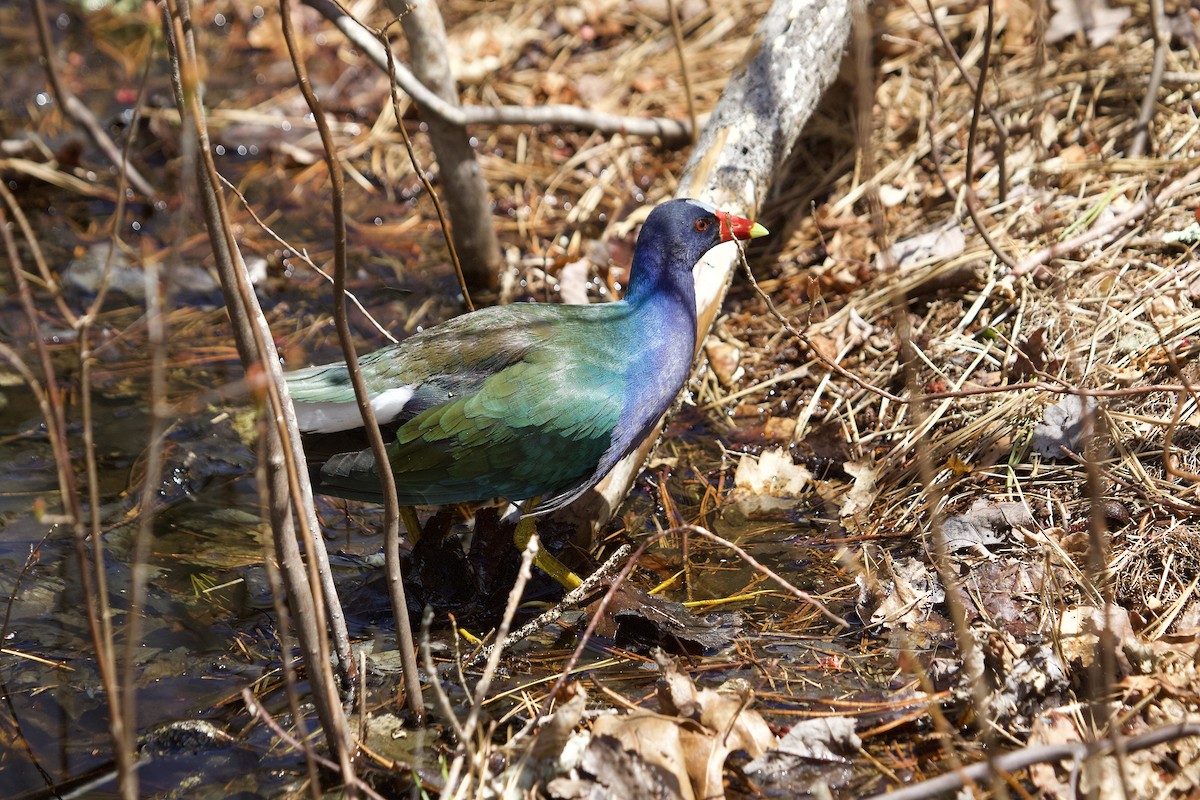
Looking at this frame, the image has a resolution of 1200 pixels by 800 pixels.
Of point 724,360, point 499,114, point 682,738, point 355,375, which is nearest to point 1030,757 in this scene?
point 682,738

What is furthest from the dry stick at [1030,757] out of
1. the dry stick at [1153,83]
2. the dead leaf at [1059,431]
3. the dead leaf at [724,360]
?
the dry stick at [1153,83]

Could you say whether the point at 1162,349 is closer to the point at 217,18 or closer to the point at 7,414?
the point at 7,414

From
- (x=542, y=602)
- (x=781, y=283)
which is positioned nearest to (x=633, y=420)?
(x=542, y=602)

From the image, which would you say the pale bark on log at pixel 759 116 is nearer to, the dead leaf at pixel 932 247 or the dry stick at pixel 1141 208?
the dead leaf at pixel 932 247

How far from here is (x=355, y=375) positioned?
6.49 feet

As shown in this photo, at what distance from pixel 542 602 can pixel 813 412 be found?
1231 mm

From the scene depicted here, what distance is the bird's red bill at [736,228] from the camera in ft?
10.9

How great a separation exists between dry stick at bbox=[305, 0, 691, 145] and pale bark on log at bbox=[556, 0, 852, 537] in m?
0.66

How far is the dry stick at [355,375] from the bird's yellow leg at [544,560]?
2.46 feet

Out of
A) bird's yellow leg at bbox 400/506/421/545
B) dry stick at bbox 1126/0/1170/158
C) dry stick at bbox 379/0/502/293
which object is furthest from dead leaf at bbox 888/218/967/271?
bird's yellow leg at bbox 400/506/421/545

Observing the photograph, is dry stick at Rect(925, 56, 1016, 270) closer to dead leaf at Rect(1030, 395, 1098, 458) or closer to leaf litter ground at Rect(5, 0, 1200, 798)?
leaf litter ground at Rect(5, 0, 1200, 798)

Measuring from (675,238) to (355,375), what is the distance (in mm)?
1499

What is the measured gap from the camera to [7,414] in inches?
152

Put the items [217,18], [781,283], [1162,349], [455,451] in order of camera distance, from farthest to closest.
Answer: [217,18] → [781,283] → [1162,349] → [455,451]
